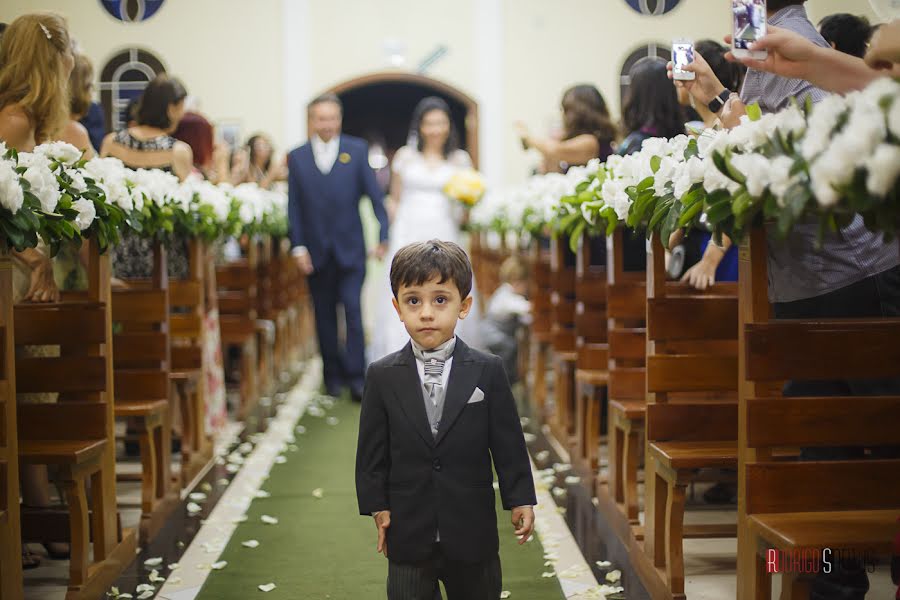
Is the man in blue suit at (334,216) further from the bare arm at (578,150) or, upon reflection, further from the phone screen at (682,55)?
the phone screen at (682,55)

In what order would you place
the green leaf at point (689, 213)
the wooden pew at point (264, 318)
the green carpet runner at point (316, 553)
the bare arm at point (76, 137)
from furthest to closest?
the wooden pew at point (264, 318), the bare arm at point (76, 137), the green carpet runner at point (316, 553), the green leaf at point (689, 213)

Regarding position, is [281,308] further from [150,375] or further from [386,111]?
[386,111]

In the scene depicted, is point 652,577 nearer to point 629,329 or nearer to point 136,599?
point 629,329

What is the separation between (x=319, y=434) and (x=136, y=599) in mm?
2877

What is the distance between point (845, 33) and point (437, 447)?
259cm

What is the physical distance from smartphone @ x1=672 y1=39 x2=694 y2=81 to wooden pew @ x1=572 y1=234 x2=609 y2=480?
1.72 metres

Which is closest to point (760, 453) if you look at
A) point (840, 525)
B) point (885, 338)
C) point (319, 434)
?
point (840, 525)

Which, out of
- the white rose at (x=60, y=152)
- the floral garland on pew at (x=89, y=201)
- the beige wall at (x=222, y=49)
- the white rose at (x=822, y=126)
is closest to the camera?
the white rose at (x=822, y=126)

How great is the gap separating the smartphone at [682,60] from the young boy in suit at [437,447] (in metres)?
1.11

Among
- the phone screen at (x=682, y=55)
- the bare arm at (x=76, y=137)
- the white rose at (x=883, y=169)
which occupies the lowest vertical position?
the white rose at (x=883, y=169)

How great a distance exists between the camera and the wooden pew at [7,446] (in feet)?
9.26

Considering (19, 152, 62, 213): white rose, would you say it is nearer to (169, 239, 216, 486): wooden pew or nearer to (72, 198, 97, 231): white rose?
(72, 198, 97, 231): white rose

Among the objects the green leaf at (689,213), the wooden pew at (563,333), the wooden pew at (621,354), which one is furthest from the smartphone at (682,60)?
the wooden pew at (563,333)

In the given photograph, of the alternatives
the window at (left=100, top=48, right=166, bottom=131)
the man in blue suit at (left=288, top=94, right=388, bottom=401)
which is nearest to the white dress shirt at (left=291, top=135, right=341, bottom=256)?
the man in blue suit at (left=288, top=94, right=388, bottom=401)
